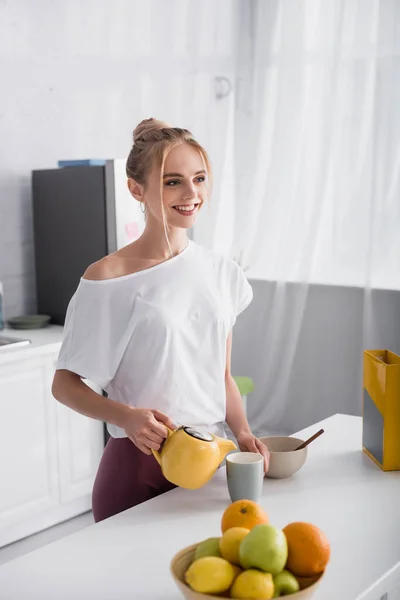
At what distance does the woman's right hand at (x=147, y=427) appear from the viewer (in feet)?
4.44

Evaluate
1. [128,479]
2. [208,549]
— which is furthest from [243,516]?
[128,479]

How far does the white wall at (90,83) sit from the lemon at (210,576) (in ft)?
8.48

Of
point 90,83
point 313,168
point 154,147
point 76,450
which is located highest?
point 90,83

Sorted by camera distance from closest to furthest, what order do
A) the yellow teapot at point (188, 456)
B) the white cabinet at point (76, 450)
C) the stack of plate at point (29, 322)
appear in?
1. the yellow teapot at point (188, 456)
2. the white cabinet at point (76, 450)
3. the stack of plate at point (29, 322)

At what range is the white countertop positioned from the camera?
2.77m

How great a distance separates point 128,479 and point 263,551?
0.66m

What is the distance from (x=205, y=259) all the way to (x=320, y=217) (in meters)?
2.28

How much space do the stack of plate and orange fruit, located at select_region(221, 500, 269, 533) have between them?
2.22 meters

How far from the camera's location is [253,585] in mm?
928

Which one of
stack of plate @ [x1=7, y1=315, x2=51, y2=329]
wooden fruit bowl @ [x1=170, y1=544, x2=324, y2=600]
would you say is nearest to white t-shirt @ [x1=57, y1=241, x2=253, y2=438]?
wooden fruit bowl @ [x1=170, y1=544, x2=324, y2=600]

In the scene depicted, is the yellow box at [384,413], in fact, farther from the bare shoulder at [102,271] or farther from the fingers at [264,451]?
the bare shoulder at [102,271]

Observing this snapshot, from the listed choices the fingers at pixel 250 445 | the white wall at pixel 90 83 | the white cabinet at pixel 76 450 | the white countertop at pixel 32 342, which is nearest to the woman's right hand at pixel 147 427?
the fingers at pixel 250 445

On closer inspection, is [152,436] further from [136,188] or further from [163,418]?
[136,188]

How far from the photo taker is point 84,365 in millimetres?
1461
